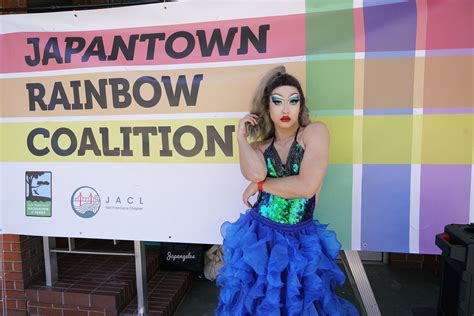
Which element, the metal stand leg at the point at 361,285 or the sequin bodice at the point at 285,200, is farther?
the metal stand leg at the point at 361,285

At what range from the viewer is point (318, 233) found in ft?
6.07

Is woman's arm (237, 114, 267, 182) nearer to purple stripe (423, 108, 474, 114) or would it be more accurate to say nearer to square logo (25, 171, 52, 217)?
purple stripe (423, 108, 474, 114)

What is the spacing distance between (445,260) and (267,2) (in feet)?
5.55

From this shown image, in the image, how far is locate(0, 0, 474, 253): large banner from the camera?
218 centimetres

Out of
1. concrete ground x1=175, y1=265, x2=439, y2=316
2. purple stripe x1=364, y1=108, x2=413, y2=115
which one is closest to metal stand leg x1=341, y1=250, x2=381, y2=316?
purple stripe x1=364, y1=108, x2=413, y2=115

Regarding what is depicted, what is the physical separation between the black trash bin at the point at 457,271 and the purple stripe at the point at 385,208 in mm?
428

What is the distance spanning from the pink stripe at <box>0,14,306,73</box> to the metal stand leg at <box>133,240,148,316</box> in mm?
1272

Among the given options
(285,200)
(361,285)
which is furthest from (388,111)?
(361,285)

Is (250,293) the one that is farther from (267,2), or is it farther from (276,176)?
(267,2)

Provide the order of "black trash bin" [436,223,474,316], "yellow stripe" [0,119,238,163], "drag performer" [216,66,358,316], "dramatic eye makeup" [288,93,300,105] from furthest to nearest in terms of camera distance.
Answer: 1. "yellow stripe" [0,119,238,163]
2. "dramatic eye makeup" [288,93,300,105]
3. "drag performer" [216,66,358,316]
4. "black trash bin" [436,223,474,316]

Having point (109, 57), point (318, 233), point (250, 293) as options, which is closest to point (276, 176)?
point (318, 233)

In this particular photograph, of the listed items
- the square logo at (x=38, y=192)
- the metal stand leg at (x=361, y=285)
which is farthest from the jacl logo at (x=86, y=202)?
the metal stand leg at (x=361, y=285)

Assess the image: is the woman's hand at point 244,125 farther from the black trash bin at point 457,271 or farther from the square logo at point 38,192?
the square logo at point 38,192

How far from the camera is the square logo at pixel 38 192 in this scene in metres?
2.60
